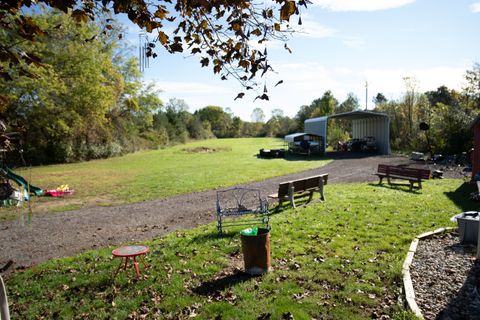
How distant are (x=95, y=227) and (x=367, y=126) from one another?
32.3 meters

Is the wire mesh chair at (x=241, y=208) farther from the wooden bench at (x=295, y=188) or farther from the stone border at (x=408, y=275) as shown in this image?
the stone border at (x=408, y=275)

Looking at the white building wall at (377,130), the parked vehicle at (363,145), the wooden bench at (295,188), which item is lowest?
the wooden bench at (295,188)

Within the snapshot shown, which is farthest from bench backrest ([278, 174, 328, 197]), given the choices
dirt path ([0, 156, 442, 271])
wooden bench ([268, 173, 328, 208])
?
dirt path ([0, 156, 442, 271])

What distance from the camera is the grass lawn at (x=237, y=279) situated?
5.06 m

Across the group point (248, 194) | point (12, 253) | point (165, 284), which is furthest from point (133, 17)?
point (248, 194)

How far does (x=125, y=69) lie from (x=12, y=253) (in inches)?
1603

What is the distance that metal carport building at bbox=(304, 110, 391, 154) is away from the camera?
32.5 m

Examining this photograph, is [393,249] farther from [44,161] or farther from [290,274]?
[44,161]

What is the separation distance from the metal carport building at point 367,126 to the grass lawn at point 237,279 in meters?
24.8

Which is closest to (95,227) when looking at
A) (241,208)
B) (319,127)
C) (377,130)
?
(241,208)

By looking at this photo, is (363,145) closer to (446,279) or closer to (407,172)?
(407,172)

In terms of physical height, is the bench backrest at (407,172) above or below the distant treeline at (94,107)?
below

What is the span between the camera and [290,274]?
20.0 ft

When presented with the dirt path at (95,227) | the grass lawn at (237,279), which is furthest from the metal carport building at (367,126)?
the grass lawn at (237,279)
